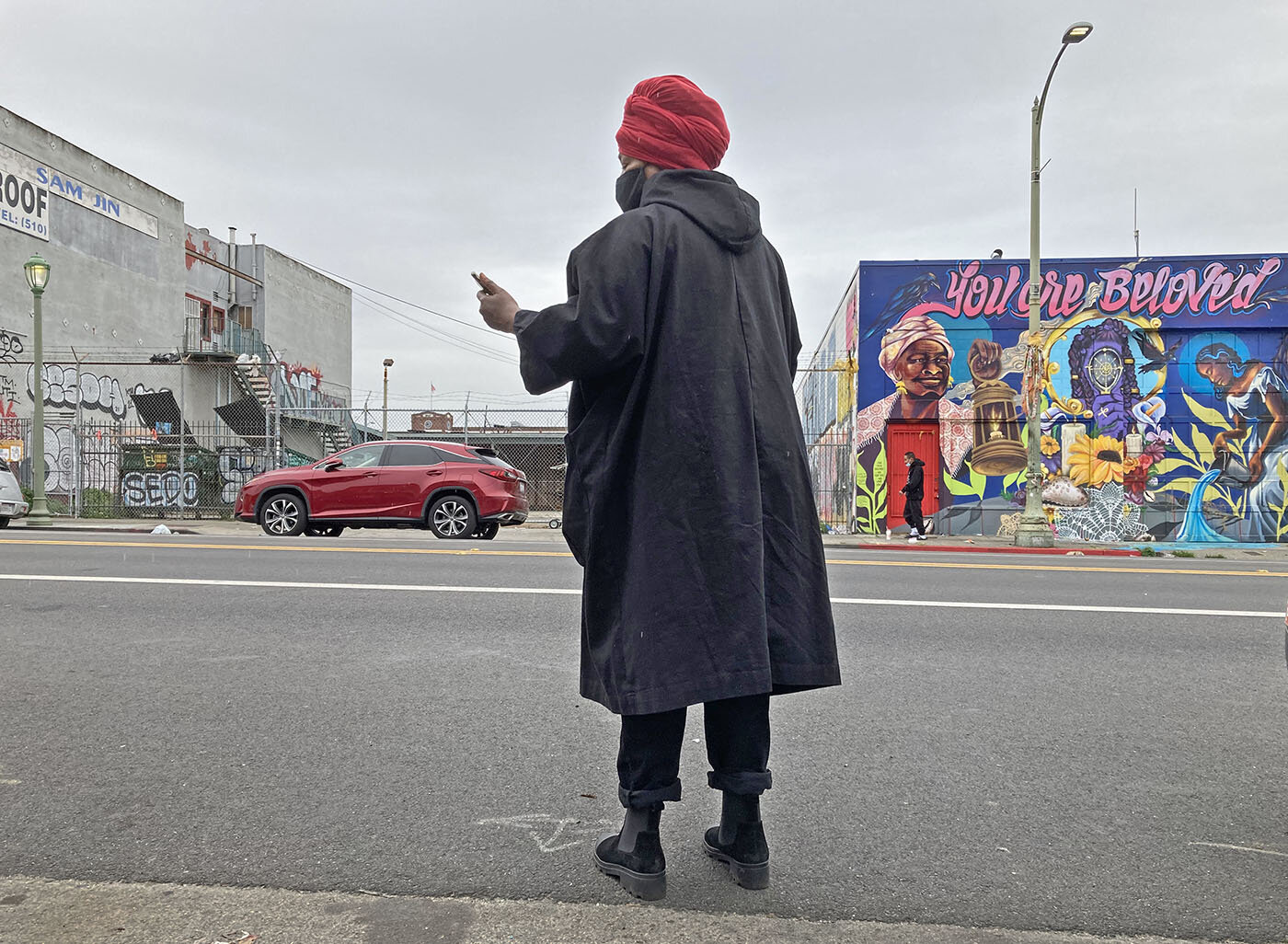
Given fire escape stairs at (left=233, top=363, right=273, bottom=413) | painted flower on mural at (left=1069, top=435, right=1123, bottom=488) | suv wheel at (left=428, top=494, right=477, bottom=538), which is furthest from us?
fire escape stairs at (left=233, top=363, right=273, bottom=413)

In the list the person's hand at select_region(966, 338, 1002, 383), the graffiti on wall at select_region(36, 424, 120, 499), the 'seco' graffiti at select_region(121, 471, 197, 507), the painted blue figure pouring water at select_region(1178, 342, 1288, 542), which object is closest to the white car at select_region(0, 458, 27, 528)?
the 'seco' graffiti at select_region(121, 471, 197, 507)

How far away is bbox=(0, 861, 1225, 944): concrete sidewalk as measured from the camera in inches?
→ 85.2

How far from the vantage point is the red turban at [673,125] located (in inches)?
94.7

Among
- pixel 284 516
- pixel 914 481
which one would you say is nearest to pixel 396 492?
pixel 284 516

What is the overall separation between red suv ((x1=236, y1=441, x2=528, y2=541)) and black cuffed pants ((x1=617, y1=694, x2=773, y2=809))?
487 inches

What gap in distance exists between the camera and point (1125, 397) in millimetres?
19281

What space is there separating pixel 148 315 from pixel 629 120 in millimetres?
30790

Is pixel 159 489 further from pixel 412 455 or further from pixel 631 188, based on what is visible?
pixel 631 188

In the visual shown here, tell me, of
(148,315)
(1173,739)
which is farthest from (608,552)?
(148,315)

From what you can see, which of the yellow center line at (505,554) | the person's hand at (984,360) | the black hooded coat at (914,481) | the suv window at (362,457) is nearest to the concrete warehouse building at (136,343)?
the suv window at (362,457)

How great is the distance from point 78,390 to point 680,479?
27762mm

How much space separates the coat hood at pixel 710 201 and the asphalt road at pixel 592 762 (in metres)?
1.61

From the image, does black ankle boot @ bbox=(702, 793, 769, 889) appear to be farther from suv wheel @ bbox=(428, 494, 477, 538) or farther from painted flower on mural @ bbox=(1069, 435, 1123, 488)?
painted flower on mural @ bbox=(1069, 435, 1123, 488)

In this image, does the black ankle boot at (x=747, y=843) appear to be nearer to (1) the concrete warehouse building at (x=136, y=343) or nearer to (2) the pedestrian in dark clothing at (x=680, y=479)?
(2) the pedestrian in dark clothing at (x=680, y=479)
